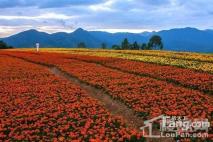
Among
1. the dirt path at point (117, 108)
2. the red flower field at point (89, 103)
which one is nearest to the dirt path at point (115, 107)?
the dirt path at point (117, 108)

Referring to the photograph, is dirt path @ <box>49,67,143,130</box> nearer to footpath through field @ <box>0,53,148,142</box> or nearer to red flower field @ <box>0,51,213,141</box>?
footpath through field @ <box>0,53,148,142</box>

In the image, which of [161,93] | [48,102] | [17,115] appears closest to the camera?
[17,115]

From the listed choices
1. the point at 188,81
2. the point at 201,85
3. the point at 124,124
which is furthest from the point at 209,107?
the point at 188,81

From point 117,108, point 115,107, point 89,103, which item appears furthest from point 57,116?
point 115,107

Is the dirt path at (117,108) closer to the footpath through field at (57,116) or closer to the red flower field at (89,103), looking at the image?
the footpath through field at (57,116)

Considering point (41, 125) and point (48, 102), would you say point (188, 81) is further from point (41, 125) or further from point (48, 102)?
point (41, 125)

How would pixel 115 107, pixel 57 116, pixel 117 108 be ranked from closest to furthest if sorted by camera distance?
pixel 57 116 → pixel 117 108 → pixel 115 107

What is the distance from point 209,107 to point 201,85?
7.72 metres

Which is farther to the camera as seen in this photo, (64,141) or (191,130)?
(191,130)

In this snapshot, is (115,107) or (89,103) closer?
(89,103)

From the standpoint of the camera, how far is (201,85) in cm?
2736

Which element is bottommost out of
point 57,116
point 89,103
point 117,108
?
point 117,108

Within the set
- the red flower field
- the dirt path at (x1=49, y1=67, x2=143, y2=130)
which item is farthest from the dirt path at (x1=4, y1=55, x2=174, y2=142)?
the red flower field

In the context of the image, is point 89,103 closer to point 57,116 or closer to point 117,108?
point 117,108
